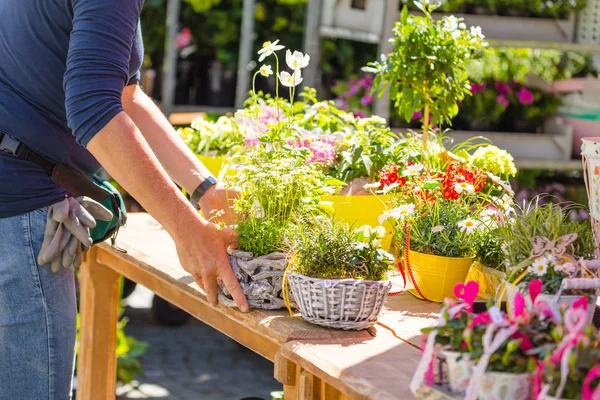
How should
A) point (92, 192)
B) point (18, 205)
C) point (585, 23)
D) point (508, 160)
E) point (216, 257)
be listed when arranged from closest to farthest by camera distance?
point (216, 257), point (18, 205), point (92, 192), point (508, 160), point (585, 23)

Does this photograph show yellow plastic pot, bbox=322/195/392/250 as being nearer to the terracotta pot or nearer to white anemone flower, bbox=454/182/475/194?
white anemone flower, bbox=454/182/475/194

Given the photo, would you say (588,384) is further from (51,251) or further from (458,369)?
(51,251)

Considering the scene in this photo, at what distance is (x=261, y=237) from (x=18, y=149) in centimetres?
54

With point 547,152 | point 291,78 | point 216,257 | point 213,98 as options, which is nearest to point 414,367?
point 216,257

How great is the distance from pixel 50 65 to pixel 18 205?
30cm

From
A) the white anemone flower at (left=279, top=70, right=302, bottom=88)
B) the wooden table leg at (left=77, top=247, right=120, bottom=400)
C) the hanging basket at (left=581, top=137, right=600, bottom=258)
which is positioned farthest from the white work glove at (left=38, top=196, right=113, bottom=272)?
the hanging basket at (left=581, top=137, right=600, bottom=258)

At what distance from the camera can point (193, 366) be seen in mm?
4250

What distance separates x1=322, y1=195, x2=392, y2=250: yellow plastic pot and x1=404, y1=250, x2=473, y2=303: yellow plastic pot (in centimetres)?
24

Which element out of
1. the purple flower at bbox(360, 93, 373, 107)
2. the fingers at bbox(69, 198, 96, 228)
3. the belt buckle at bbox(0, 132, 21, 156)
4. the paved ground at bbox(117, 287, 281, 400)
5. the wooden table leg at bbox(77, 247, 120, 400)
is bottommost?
the paved ground at bbox(117, 287, 281, 400)

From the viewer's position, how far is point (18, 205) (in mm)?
1783

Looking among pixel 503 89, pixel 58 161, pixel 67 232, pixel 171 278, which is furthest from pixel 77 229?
pixel 503 89

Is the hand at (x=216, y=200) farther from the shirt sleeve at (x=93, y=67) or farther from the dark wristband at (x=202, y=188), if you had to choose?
the shirt sleeve at (x=93, y=67)

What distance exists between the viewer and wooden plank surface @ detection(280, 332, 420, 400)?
4.35 feet

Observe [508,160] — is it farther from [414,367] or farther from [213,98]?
[213,98]
